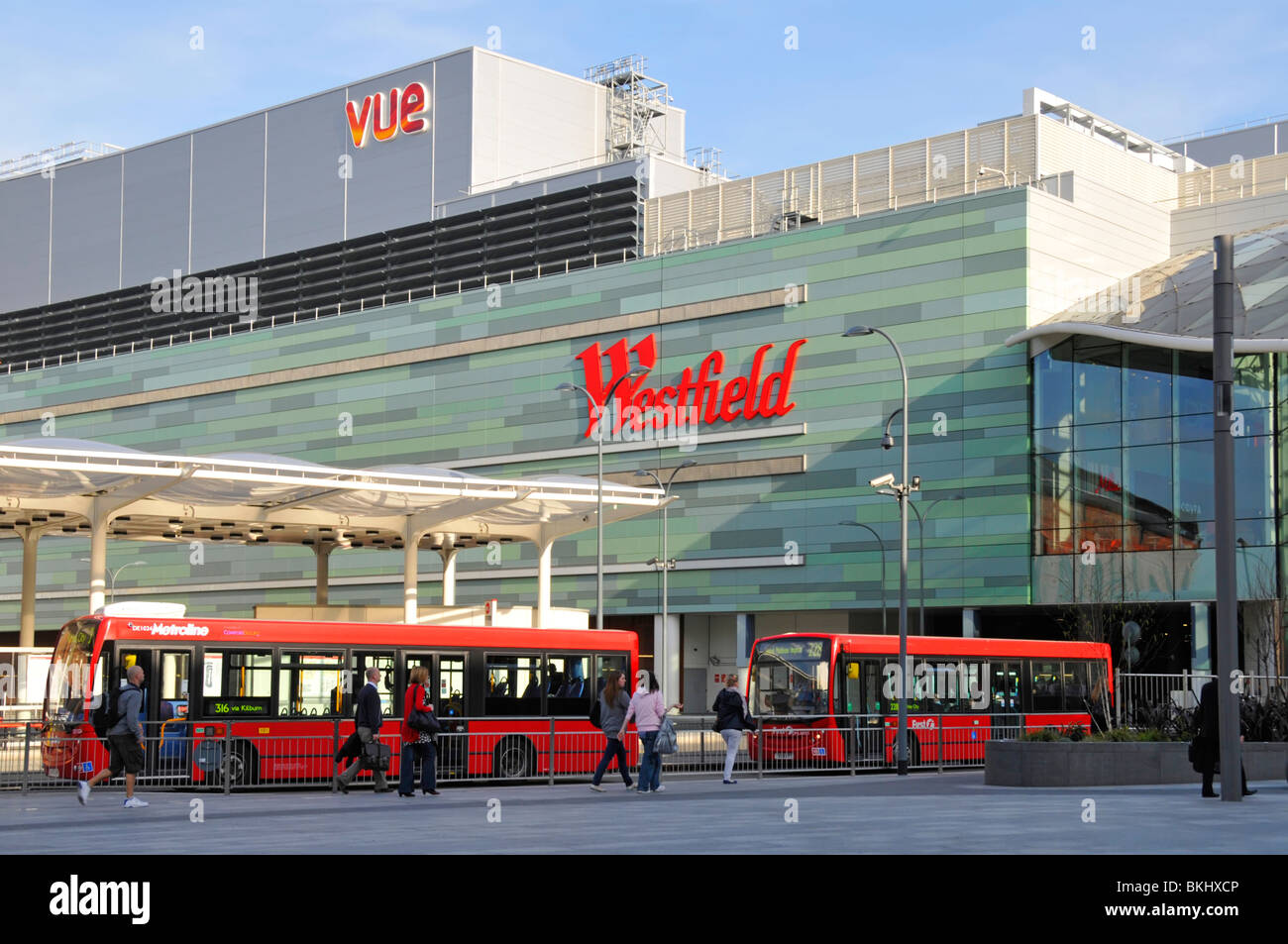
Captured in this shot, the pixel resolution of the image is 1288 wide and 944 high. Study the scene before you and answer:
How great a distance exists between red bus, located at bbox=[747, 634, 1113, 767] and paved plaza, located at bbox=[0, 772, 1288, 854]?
5907mm

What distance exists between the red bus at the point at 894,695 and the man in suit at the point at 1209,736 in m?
9.48

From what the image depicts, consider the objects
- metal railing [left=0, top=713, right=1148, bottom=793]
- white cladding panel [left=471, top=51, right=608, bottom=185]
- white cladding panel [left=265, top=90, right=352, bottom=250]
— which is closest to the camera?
metal railing [left=0, top=713, right=1148, bottom=793]

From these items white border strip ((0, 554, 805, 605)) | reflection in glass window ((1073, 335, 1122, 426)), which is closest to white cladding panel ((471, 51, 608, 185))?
Answer: white border strip ((0, 554, 805, 605))

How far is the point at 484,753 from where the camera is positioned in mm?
26781

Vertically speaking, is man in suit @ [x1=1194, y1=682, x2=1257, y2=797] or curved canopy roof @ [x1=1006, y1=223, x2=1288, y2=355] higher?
curved canopy roof @ [x1=1006, y1=223, x2=1288, y2=355]

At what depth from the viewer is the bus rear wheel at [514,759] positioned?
87.8 feet

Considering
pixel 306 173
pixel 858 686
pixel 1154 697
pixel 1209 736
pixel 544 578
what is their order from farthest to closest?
1. pixel 306 173
2. pixel 544 578
3. pixel 858 686
4. pixel 1154 697
5. pixel 1209 736

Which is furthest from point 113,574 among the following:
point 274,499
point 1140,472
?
point 1140,472

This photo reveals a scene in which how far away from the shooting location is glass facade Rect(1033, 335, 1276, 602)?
51312mm

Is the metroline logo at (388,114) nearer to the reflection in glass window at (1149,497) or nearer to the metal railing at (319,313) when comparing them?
the metal railing at (319,313)

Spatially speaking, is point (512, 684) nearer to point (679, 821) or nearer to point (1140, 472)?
point (679, 821)

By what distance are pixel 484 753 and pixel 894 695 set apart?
9.89m

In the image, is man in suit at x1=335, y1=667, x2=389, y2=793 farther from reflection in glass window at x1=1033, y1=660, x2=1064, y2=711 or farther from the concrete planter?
reflection in glass window at x1=1033, y1=660, x2=1064, y2=711
